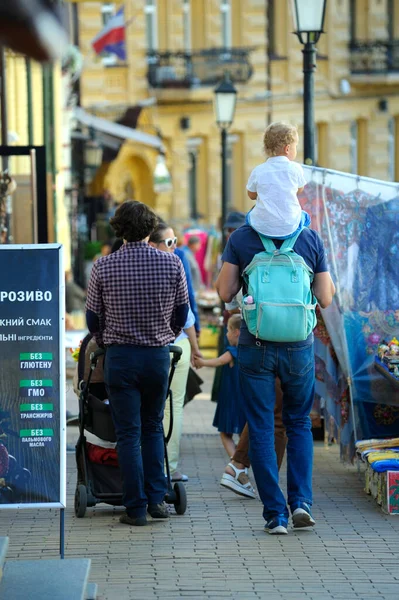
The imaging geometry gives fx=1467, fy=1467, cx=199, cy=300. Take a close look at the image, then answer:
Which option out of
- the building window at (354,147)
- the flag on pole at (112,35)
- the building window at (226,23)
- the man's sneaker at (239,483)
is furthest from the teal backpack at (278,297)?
the building window at (354,147)

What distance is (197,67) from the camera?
40156mm

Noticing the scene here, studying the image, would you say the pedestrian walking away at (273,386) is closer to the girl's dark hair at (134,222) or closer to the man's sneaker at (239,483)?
the girl's dark hair at (134,222)

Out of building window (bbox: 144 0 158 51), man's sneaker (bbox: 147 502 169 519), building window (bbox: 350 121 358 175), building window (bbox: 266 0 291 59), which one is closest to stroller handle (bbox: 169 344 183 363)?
man's sneaker (bbox: 147 502 169 519)

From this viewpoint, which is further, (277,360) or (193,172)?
(193,172)

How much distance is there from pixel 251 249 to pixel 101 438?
52.9 inches

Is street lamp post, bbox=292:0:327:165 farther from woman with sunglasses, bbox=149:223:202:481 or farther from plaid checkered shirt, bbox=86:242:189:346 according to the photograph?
plaid checkered shirt, bbox=86:242:189:346

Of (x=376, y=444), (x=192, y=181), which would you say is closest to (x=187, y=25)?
(x=192, y=181)

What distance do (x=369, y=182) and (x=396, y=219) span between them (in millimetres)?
307

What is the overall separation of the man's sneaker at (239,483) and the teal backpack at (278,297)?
1.48m

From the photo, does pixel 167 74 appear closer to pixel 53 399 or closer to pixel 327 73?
pixel 327 73

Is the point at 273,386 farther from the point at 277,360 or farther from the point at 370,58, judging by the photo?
the point at 370,58

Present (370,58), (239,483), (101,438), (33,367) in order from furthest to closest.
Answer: (370,58) < (239,483) < (101,438) < (33,367)

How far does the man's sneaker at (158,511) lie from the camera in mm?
7752

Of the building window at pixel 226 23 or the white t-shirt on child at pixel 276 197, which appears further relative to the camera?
the building window at pixel 226 23
